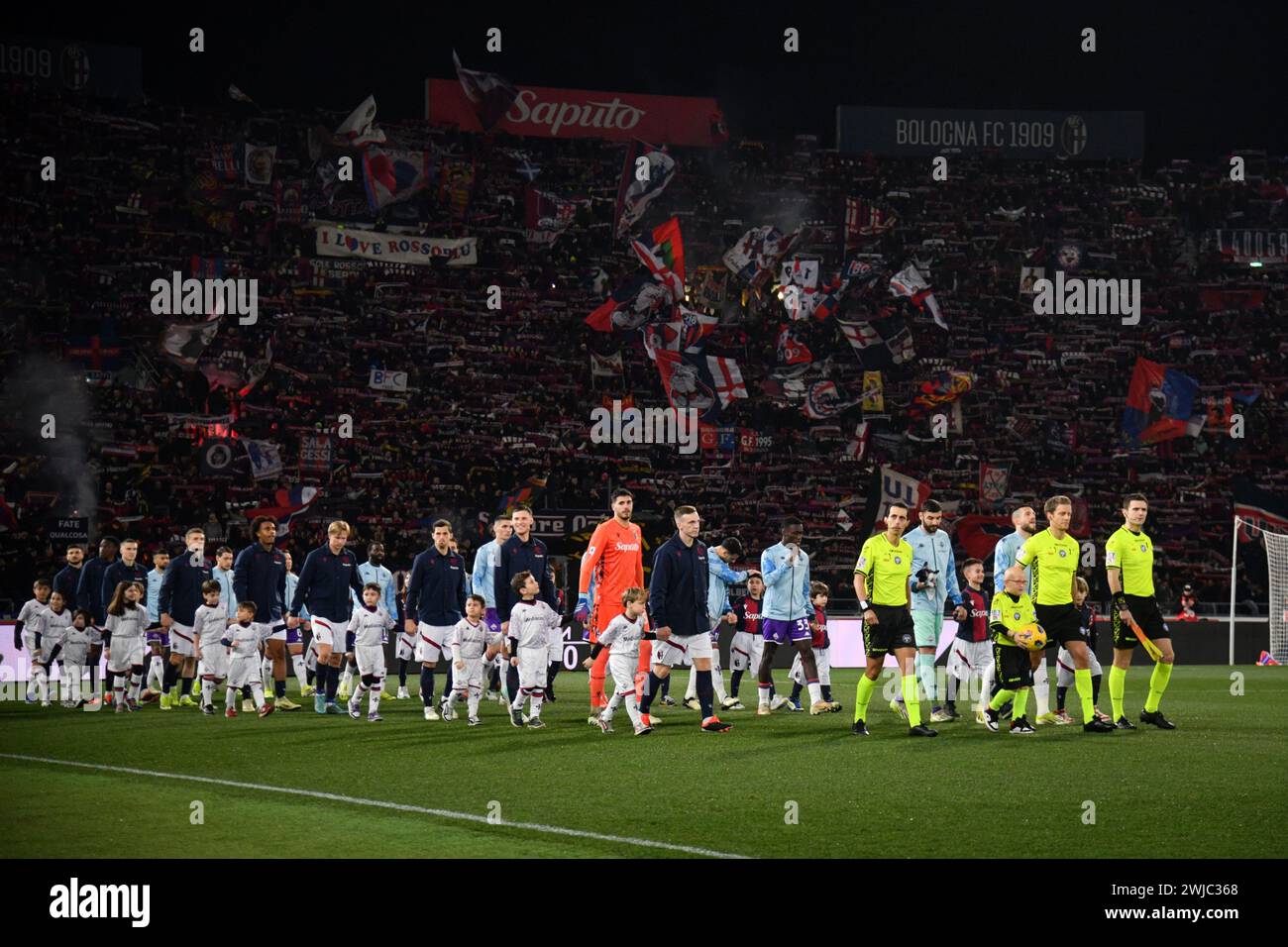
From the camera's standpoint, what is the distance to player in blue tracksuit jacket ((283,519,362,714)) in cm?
1873

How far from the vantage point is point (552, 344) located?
44531 millimetres

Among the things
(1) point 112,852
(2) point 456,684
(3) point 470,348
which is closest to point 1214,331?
(3) point 470,348

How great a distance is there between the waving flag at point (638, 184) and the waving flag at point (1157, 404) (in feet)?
50.0

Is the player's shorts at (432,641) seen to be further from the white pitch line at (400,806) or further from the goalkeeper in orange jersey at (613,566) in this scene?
the white pitch line at (400,806)

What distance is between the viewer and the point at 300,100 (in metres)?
48.4

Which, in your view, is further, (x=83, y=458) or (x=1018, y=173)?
→ (x=1018, y=173)

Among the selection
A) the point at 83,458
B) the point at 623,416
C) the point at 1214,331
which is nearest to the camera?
the point at 83,458

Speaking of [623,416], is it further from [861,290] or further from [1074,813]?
[1074,813]

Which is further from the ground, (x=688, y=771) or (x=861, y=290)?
(x=861, y=290)

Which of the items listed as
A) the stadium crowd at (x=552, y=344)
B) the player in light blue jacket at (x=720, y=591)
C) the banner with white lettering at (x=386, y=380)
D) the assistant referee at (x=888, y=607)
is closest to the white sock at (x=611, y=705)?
the player in light blue jacket at (x=720, y=591)

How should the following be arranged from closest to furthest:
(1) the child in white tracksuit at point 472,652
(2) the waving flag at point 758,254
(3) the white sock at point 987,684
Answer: (3) the white sock at point 987,684 < (1) the child in white tracksuit at point 472,652 < (2) the waving flag at point 758,254

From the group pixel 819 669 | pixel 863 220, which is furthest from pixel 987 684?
pixel 863 220

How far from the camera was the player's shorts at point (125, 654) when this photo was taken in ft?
64.5

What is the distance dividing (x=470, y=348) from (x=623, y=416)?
4.89 m
